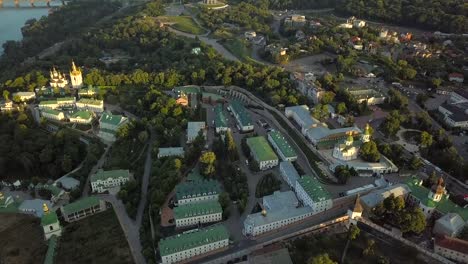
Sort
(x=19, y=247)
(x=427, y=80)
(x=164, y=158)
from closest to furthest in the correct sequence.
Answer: (x=19, y=247) → (x=164, y=158) → (x=427, y=80)

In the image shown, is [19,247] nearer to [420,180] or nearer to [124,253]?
[124,253]

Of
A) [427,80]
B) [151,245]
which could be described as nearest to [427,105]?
[427,80]

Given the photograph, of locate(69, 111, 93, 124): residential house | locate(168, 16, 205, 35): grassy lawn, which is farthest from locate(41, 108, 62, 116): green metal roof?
locate(168, 16, 205, 35): grassy lawn

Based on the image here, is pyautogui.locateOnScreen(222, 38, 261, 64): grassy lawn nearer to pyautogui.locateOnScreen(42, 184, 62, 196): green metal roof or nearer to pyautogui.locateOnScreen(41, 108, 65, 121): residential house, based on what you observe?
pyautogui.locateOnScreen(41, 108, 65, 121): residential house

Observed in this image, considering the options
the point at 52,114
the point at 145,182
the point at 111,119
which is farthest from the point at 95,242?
the point at 52,114

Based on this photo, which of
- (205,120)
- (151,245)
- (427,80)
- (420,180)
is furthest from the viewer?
(427,80)

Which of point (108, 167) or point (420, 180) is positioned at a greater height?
point (420, 180)
